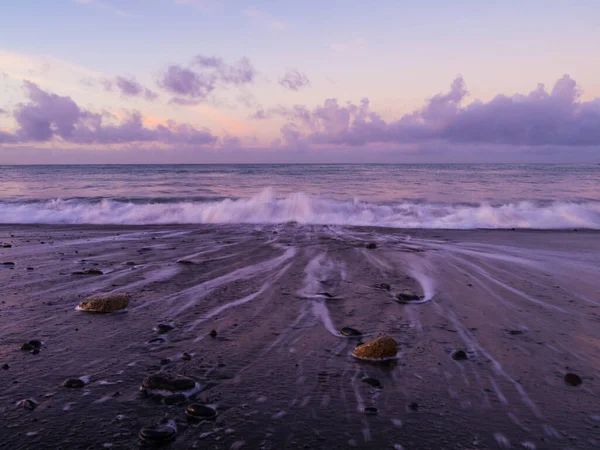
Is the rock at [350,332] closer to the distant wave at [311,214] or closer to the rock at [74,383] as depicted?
the rock at [74,383]

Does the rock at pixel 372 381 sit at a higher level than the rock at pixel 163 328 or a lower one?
higher

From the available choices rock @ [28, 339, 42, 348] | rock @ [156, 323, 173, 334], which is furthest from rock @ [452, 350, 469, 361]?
rock @ [28, 339, 42, 348]

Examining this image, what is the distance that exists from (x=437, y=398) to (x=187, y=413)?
217 cm

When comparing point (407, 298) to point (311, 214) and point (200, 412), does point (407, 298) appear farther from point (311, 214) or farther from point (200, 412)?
point (311, 214)

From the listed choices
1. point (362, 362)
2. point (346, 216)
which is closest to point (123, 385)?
point (362, 362)

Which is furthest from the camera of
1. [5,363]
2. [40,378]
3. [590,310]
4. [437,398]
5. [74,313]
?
[590,310]

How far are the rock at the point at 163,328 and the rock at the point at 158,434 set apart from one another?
2.11 meters

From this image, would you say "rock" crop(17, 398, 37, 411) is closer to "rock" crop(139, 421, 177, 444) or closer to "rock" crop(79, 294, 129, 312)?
"rock" crop(139, 421, 177, 444)

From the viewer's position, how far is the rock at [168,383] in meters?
3.63

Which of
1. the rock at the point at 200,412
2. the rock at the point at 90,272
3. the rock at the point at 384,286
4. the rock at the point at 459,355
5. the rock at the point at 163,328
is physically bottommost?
the rock at the point at 90,272

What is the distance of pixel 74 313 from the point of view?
571 cm

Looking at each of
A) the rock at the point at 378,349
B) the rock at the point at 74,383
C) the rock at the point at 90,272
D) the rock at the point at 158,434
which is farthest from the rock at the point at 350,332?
the rock at the point at 90,272

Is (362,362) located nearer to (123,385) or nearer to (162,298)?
(123,385)

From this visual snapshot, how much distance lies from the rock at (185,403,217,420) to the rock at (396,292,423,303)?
3918mm
